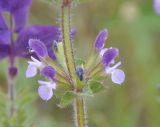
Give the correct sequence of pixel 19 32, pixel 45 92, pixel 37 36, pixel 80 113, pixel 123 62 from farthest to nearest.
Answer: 1. pixel 123 62
2. pixel 19 32
3. pixel 37 36
4. pixel 80 113
5. pixel 45 92

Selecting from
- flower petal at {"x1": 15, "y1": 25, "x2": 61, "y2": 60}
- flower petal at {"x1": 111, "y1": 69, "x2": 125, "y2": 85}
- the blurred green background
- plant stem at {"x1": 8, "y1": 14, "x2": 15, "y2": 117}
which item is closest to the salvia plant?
flower petal at {"x1": 111, "y1": 69, "x2": 125, "y2": 85}

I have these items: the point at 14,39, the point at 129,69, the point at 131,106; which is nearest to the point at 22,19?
the point at 14,39

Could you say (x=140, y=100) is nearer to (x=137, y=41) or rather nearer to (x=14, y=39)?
(x=137, y=41)

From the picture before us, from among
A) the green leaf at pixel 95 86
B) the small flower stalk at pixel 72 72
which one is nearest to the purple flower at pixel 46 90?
the small flower stalk at pixel 72 72


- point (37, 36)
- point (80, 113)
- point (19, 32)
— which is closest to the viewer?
point (80, 113)

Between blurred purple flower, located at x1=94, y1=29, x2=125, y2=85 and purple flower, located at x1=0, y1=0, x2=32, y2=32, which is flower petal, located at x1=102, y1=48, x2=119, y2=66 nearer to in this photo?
blurred purple flower, located at x1=94, y1=29, x2=125, y2=85

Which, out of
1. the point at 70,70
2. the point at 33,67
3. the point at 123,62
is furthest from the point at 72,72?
the point at 123,62

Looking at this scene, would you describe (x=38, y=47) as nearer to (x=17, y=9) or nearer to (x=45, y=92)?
(x=45, y=92)

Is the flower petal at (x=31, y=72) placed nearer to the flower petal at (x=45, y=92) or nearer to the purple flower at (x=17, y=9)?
the flower petal at (x=45, y=92)
